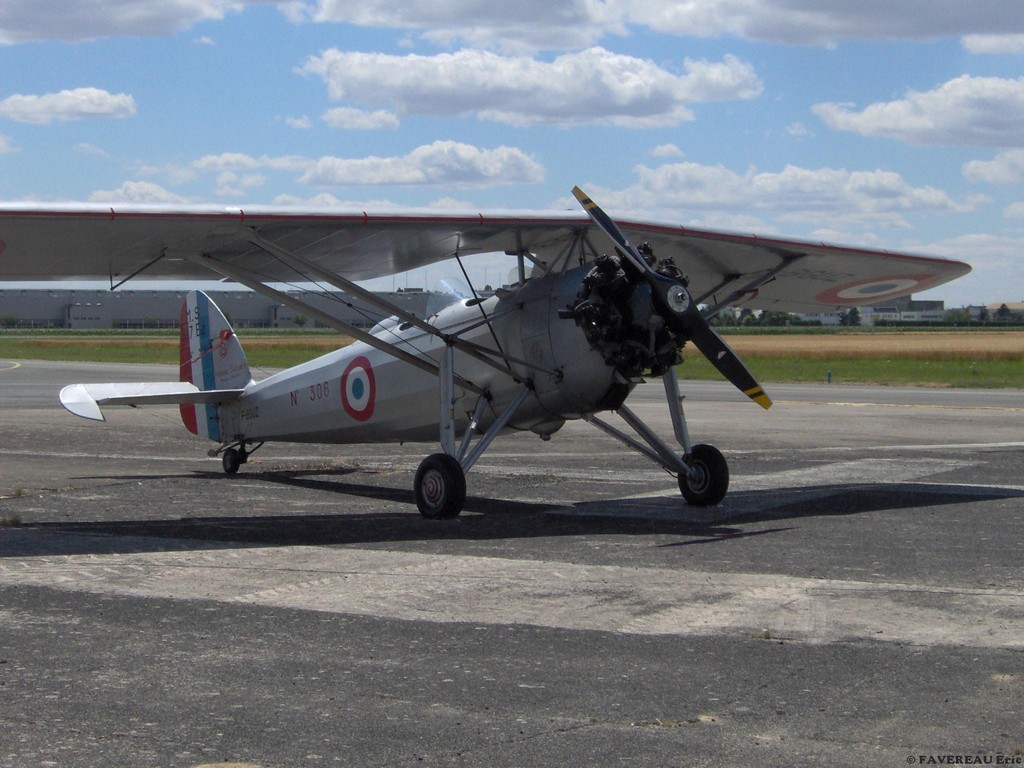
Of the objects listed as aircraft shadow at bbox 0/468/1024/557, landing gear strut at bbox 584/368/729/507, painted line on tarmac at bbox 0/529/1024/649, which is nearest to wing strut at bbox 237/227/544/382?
landing gear strut at bbox 584/368/729/507

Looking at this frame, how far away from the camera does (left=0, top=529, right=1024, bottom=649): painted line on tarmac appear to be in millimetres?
6805

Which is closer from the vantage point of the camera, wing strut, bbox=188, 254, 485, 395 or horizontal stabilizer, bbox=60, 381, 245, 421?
wing strut, bbox=188, 254, 485, 395

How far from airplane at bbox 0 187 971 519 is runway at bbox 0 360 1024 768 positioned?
89 cm

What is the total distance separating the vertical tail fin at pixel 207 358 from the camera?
16.9m

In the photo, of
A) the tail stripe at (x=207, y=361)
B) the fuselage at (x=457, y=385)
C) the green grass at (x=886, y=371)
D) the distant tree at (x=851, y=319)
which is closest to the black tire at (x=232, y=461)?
the fuselage at (x=457, y=385)

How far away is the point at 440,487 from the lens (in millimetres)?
11383

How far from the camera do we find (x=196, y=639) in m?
6.55

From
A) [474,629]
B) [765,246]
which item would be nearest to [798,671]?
[474,629]

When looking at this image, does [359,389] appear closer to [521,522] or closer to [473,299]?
[473,299]

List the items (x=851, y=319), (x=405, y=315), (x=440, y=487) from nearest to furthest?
1. (x=440, y=487)
2. (x=405, y=315)
3. (x=851, y=319)

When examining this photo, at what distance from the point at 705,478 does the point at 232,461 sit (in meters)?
7.09

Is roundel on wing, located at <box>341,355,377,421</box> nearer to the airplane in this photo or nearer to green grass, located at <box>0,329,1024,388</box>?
the airplane

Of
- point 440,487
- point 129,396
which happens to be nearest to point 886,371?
point 129,396

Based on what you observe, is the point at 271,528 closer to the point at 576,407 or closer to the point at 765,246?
the point at 576,407
